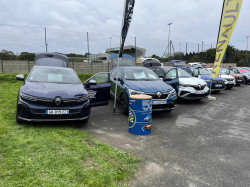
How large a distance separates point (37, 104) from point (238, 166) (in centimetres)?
395

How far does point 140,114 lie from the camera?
14.4 feet

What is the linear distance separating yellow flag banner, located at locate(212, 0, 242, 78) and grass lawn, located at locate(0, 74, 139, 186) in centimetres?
805

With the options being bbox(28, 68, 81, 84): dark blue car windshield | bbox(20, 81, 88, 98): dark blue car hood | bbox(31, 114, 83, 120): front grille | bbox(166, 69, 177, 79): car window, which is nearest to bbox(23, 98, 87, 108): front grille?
bbox(20, 81, 88, 98): dark blue car hood

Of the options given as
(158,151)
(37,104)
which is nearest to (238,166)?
(158,151)

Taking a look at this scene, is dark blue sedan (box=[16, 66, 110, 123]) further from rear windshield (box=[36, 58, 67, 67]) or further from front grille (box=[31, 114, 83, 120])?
rear windshield (box=[36, 58, 67, 67])

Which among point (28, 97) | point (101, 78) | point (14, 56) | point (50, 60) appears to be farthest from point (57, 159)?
point (14, 56)

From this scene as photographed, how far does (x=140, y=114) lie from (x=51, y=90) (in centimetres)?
208

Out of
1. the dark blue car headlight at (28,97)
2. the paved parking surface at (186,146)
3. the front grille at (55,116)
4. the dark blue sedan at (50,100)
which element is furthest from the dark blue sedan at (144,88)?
the dark blue car headlight at (28,97)

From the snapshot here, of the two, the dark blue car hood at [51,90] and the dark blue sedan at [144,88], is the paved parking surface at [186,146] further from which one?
the dark blue car hood at [51,90]

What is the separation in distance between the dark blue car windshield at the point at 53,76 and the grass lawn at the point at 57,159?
4.35 feet

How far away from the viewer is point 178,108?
7.64m

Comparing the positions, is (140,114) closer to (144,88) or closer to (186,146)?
(186,146)

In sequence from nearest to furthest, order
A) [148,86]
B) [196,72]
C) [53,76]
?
[53,76] < [148,86] < [196,72]

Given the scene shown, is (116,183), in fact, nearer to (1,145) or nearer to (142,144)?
(142,144)
